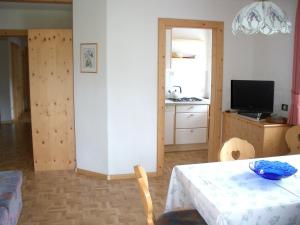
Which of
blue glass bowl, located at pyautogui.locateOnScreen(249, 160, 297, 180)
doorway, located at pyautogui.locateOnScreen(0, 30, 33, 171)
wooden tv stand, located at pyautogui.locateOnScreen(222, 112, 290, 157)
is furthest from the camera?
doorway, located at pyautogui.locateOnScreen(0, 30, 33, 171)

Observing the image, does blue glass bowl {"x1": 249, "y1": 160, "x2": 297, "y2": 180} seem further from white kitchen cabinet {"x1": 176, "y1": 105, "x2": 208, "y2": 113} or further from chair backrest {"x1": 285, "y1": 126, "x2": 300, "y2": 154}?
white kitchen cabinet {"x1": 176, "y1": 105, "x2": 208, "y2": 113}

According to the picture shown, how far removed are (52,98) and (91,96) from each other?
0.62 m

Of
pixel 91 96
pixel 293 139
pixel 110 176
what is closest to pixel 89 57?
pixel 91 96

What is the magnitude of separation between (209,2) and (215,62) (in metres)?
0.80

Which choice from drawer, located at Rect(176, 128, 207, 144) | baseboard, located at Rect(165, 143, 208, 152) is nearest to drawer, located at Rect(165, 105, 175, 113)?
drawer, located at Rect(176, 128, 207, 144)

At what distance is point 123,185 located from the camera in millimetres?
3951

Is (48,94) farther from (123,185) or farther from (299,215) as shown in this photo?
(299,215)

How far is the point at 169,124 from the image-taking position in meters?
5.27

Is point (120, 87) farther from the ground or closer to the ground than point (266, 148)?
farther from the ground

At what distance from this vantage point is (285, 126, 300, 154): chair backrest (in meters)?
3.38

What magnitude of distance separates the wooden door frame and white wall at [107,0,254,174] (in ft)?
0.21

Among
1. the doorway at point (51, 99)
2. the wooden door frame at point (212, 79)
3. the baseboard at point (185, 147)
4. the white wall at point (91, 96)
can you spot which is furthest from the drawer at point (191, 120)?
the doorway at point (51, 99)

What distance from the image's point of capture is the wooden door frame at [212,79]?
13.5ft

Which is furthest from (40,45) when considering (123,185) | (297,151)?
(297,151)
